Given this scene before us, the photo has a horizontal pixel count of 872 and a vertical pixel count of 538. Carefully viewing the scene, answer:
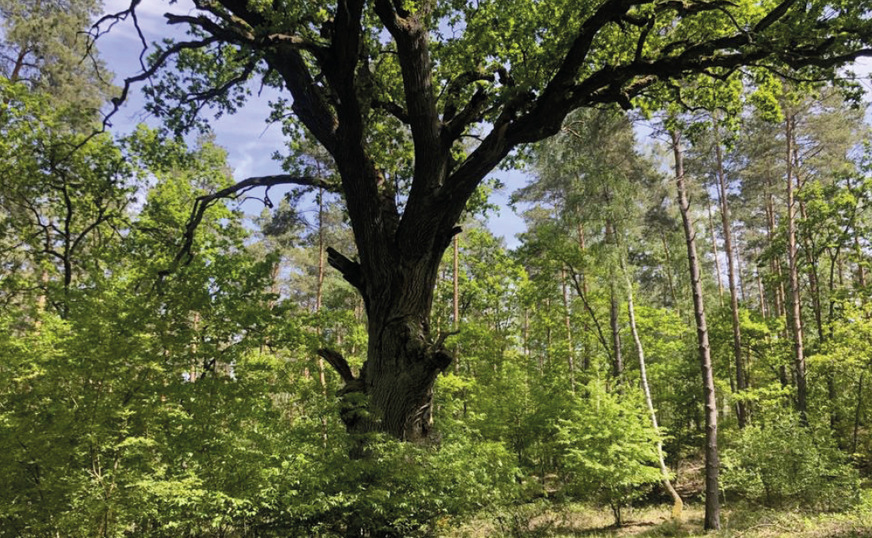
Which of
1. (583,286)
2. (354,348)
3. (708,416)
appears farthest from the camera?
(354,348)

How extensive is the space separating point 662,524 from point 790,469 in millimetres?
3713

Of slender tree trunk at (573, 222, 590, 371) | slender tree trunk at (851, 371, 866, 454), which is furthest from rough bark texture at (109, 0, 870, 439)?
slender tree trunk at (851, 371, 866, 454)

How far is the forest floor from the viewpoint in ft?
23.8

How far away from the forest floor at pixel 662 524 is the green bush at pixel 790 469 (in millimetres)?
744

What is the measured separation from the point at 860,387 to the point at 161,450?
19.8 metres

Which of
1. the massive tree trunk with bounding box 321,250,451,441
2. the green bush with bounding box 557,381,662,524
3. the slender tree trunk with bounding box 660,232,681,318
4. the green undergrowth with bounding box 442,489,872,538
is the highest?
the slender tree trunk with bounding box 660,232,681,318

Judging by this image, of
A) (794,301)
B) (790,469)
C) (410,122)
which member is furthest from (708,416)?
(410,122)

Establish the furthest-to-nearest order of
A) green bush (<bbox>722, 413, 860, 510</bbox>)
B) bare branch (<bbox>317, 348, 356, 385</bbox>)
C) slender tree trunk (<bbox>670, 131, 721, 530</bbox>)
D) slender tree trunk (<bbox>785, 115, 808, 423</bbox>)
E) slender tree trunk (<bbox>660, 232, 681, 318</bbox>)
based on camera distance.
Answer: slender tree trunk (<bbox>660, 232, 681, 318</bbox>)
slender tree trunk (<bbox>785, 115, 808, 423</bbox>)
green bush (<bbox>722, 413, 860, 510</bbox>)
slender tree trunk (<bbox>670, 131, 721, 530</bbox>)
bare branch (<bbox>317, 348, 356, 385</bbox>)

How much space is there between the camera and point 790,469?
39.7ft

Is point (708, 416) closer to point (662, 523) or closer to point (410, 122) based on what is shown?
point (662, 523)

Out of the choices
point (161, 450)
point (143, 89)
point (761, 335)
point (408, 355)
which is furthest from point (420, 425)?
point (761, 335)

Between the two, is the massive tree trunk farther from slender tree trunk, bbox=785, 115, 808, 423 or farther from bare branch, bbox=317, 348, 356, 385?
slender tree trunk, bbox=785, 115, 808, 423

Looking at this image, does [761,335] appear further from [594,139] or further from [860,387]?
[594,139]

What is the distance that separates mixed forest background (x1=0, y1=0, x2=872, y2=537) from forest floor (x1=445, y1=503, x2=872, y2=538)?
429 millimetres
